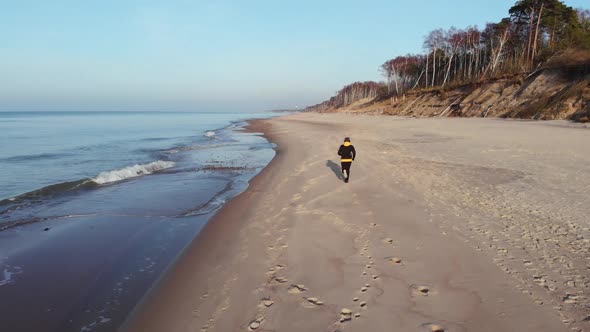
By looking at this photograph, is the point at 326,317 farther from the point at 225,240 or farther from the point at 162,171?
the point at 162,171

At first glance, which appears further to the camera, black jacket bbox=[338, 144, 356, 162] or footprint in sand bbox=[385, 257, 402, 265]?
black jacket bbox=[338, 144, 356, 162]

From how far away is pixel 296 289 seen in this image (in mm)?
3910

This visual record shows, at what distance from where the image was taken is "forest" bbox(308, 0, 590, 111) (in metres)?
33.8

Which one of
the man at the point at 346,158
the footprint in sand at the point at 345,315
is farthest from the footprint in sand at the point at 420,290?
the man at the point at 346,158

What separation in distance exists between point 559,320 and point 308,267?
2648 mm

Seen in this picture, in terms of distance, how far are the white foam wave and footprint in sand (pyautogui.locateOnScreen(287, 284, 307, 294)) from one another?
1027cm

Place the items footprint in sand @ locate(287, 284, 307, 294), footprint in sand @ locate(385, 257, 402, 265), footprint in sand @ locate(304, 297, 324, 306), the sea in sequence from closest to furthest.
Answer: footprint in sand @ locate(304, 297, 324, 306) → footprint in sand @ locate(287, 284, 307, 294) → the sea → footprint in sand @ locate(385, 257, 402, 265)

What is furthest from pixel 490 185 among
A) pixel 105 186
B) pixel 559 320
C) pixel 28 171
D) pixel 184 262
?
pixel 28 171

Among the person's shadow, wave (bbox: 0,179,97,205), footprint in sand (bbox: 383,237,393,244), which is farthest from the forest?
wave (bbox: 0,179,97,205)

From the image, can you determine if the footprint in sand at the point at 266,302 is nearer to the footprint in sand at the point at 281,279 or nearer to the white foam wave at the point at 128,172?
the footprint in sand at the point at 281,279

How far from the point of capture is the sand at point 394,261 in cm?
327

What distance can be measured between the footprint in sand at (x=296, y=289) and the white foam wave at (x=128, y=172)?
33.7 feet

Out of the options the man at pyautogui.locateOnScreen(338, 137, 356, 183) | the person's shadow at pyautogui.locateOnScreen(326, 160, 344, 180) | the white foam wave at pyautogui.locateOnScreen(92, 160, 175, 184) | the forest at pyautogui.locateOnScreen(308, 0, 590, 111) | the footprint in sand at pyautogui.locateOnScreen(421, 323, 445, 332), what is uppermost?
the forest at pyautogui.locateOnScreen(308, 0, 590, 111)

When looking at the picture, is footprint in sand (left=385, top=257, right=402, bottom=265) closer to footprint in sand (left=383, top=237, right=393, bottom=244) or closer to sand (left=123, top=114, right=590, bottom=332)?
sand (left=123, top=114, right=590, bottom=332)
